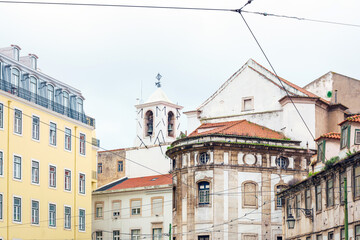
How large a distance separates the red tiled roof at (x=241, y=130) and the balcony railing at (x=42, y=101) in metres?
9.68

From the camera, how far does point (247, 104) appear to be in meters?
68.1

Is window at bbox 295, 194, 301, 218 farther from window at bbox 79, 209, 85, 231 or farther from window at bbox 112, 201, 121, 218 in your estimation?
window at bbox 112, 201, 121, 218

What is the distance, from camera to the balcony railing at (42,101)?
5476 centimetres

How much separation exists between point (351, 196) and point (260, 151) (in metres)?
24.1

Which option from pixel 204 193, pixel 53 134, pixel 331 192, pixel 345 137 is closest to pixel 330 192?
pixel 331 192

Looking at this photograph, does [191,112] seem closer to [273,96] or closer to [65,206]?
[273,96]

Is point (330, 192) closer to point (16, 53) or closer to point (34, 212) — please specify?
point (34, 212)

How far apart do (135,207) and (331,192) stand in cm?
3347

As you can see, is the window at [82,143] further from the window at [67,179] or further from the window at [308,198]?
the window at [308,198]

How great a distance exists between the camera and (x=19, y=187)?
54656 mm

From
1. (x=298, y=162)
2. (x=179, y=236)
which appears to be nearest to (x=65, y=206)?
(x=179, y=236)

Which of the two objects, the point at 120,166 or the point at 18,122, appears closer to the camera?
the point at 18,122

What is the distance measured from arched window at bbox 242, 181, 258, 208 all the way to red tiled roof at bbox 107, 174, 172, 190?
10.8 meters

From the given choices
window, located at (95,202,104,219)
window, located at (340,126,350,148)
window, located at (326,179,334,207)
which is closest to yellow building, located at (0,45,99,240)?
window, located at (95,202,104,219)
